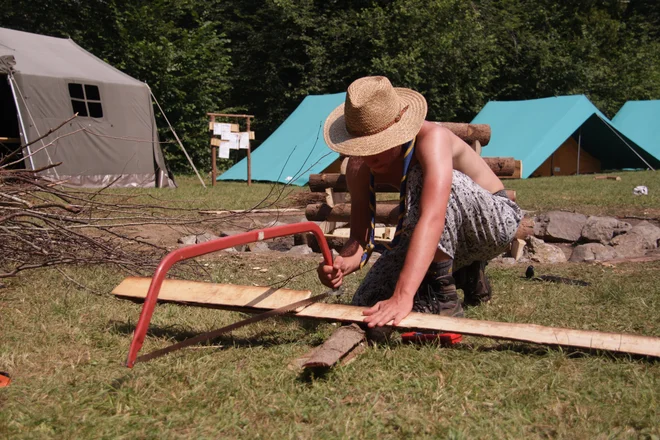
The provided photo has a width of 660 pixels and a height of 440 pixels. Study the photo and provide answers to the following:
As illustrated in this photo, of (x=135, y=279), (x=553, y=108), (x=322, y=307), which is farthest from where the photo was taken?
(x=553, y=108)

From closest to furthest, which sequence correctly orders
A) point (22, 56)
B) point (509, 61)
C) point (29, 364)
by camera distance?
point (29, 364) → point (22, 56) → point (509, 61)

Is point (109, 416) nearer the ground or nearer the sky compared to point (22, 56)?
nearer the ground

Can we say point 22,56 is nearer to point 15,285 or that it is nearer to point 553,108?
point 15,285

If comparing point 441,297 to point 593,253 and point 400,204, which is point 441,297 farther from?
point 593,253

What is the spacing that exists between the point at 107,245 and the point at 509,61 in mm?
22854

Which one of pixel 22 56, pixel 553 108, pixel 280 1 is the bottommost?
pixel 553 108

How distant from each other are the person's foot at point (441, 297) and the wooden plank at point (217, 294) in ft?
1.94

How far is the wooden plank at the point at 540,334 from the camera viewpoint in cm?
241

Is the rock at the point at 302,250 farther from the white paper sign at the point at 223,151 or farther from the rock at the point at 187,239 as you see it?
the white paper sign at the point at 223,151

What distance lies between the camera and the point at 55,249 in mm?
3988

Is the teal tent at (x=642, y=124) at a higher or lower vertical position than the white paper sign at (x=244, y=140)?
lower

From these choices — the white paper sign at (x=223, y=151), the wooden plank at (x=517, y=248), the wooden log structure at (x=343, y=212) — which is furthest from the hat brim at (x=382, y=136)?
the white paper sign at (x=223, y=151)

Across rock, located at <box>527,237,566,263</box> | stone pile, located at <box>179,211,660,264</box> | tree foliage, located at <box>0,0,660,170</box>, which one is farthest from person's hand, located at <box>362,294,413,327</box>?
tree foliage, located at <box>0,0,660,170</box>

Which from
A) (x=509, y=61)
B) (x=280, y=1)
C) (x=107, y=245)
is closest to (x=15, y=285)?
(x=107, y=245)
